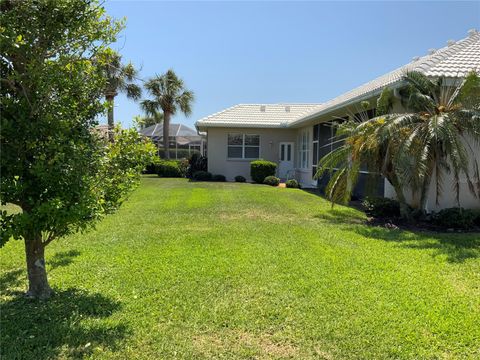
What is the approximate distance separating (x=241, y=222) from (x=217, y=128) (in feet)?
50.7

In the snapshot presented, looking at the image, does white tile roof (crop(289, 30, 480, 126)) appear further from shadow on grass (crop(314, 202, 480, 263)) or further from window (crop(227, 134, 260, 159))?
window (crop(227, 134, 260, 159))

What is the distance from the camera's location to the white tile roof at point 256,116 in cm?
2400

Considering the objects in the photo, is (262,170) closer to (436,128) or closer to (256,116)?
(256,116)

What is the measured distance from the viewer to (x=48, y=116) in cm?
409

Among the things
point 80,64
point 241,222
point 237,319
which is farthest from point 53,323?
point 241,222

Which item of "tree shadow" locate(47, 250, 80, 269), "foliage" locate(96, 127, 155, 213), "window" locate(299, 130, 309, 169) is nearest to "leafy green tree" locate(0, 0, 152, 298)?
"foliage" locate(96, 127, 155, 213)

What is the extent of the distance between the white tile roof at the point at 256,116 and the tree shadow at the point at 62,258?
1724 cm

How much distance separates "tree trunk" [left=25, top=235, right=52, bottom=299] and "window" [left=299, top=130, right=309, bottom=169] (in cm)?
1848

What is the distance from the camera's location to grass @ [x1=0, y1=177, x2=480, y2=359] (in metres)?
3.68

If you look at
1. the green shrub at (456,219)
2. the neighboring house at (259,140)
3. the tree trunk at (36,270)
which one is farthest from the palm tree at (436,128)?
the neighboring house at (259,140)

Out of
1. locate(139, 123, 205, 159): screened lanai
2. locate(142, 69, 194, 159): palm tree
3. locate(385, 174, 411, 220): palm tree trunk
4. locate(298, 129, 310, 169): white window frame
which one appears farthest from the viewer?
locate(139, 123, 205, 159): screened lanai

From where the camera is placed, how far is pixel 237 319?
4.20 meters

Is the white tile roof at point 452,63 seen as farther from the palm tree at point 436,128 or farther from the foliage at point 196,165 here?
the foliage at point 196,165

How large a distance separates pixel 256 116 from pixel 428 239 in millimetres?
18452
